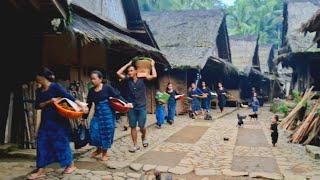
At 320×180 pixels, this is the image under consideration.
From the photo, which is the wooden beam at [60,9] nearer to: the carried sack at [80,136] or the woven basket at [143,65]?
the carried sack at [80,136]

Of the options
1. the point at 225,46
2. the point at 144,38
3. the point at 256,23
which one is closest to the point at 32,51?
the point at 144,38

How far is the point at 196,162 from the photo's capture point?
21.6ft

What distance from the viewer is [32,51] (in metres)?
7.54

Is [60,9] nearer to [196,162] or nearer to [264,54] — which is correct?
[196,162]

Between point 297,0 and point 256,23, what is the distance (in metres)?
29.6

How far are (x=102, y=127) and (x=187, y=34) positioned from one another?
46.2 ft

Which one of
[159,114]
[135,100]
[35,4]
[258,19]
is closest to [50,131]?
[35,4]

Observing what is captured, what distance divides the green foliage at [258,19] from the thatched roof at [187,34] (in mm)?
31162

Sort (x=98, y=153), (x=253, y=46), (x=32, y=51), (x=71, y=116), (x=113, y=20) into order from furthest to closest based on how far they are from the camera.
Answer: (x=253, y=46) < (x=113, y=20) < (x=32, y=51) < (x=98, y=153) < (x=71, y=116)

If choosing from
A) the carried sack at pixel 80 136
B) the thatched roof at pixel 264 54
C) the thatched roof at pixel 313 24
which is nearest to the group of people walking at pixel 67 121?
the carried sack at pixel 80 136

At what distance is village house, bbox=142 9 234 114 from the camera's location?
684 inches

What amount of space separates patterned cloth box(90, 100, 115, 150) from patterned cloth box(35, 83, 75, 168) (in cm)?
89

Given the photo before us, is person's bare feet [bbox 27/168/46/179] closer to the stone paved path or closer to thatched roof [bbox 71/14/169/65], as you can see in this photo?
the stone paved path

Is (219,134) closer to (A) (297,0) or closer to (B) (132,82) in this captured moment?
(B) (132,82)
